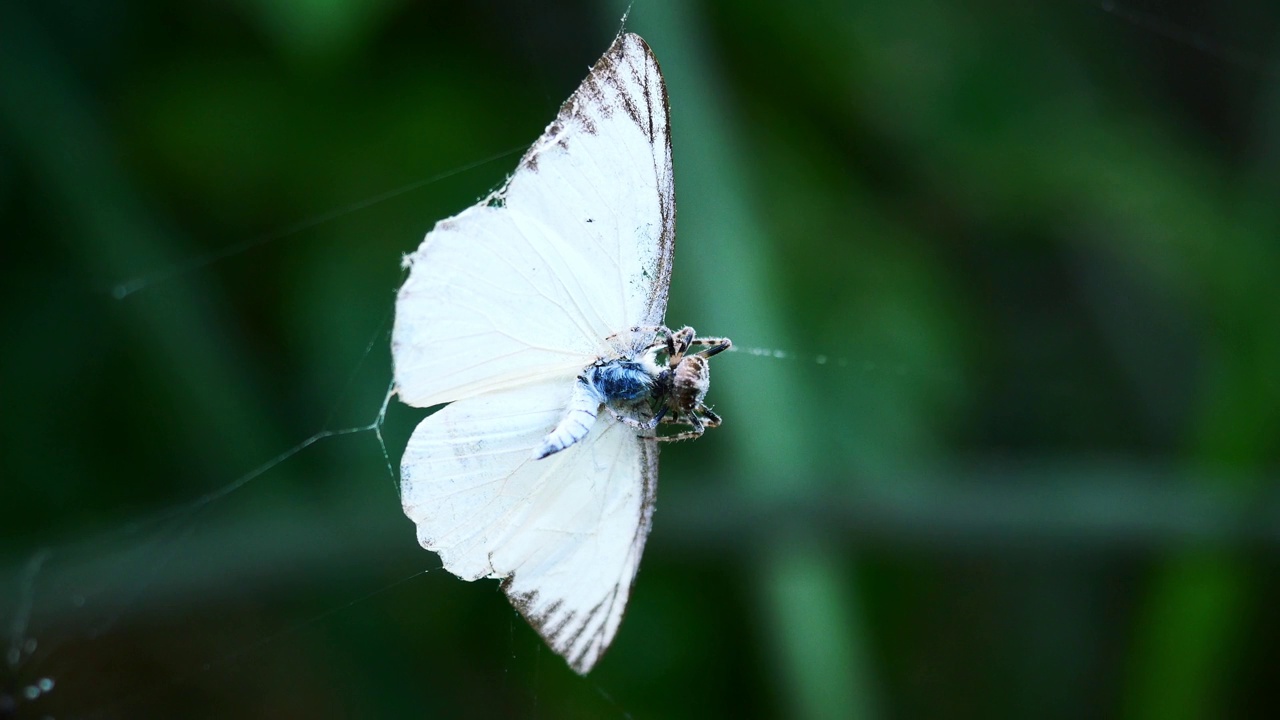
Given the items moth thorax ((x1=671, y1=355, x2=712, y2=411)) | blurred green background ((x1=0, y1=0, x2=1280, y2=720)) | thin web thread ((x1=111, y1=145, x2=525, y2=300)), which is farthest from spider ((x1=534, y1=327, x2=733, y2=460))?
thin web thread ((x1=111, y1=145, x2=525, y2=300))

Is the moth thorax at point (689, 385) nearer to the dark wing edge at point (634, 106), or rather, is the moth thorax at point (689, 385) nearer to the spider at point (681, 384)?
the spider at point (681, 384)

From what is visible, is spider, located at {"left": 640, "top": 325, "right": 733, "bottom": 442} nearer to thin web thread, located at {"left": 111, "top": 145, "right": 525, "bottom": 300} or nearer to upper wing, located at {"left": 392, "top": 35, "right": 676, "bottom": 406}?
upper wing, located at {"left": 392, "top": 35, "right": 676, "bottom": 406}

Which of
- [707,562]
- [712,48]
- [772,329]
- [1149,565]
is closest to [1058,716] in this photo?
[1149,565]

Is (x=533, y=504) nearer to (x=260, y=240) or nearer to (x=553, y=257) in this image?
(x=553, y=257)

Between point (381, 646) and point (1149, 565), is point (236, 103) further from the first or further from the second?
point (1149, 565)

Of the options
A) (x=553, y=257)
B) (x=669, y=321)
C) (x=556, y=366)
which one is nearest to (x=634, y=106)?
(x=553, y=257)

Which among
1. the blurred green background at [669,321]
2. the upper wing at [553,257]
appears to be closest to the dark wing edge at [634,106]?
the upper wing at [553,257]
